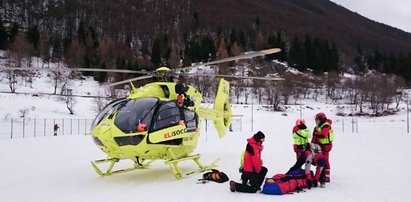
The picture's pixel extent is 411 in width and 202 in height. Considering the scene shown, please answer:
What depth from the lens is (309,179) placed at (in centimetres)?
887

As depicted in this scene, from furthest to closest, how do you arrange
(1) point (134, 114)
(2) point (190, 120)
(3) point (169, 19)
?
(3) point (169, 19), (2) point (190, 120), (1) point (134, 114)

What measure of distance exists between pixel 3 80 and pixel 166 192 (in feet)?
196

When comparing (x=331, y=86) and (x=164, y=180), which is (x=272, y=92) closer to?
(x=331, y=86)

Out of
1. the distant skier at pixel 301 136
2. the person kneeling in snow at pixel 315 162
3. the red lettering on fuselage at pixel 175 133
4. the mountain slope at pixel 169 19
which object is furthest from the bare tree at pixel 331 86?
the red lettering on fuselage at pixel 175 133

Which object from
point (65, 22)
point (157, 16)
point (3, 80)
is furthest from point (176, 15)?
point (3, 80)

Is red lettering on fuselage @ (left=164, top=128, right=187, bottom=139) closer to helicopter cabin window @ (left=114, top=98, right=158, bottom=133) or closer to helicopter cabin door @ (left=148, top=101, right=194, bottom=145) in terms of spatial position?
helicopter cabin door @ (left=148, top=101, right=194, bottom=145)

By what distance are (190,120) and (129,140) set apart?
7.45 feet

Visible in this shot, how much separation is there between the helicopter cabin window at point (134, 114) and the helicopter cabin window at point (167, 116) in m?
0.21

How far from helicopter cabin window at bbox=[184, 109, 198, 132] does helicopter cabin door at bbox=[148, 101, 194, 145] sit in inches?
8.3

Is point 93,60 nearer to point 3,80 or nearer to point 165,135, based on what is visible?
point 3,80

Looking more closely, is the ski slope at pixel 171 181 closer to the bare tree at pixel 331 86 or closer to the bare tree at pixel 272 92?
the bare tree at pixel 272 92

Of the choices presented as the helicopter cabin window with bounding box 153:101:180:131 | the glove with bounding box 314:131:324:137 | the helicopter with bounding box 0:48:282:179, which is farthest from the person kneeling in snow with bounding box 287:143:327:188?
the helicopter cabin window with bounding box 153:101:180:131

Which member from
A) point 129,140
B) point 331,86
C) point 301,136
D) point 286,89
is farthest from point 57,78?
point 301,136

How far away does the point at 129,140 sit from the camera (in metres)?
8.93
